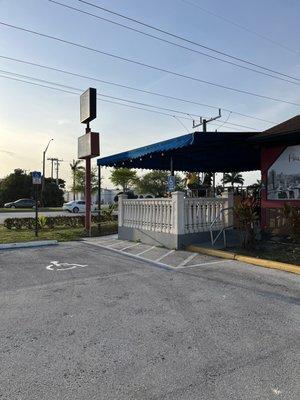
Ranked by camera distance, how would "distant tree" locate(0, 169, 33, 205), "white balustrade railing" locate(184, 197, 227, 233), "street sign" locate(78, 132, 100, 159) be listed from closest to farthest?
"white balustrade railing" locate(184, 197, 227, 233)
"street sign" locate(78, 132, 100, 159)
"distant tree" locate(0, 169, 33, 205)

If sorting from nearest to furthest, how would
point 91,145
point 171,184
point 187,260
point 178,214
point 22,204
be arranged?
point 187,260, point 178,214, point 171,184, point 91,145, point 22,204

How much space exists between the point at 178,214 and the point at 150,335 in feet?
21.7

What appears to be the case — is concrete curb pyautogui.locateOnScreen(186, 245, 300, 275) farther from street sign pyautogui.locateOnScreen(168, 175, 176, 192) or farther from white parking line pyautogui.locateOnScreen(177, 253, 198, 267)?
street sign pyautogui.locateOnScreen(168, 175, 176, 192)

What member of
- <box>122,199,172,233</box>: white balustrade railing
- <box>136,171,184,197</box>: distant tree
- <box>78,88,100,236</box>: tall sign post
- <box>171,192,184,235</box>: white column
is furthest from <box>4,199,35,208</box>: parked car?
<box>171,192,184,235</box>: white column

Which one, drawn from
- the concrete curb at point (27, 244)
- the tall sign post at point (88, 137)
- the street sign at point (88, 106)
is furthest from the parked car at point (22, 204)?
the concrete curb at point (27, 244)

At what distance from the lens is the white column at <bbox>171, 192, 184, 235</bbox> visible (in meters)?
11.2

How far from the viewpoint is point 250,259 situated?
9234 millimetres

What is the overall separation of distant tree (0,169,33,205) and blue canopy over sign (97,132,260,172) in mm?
49780

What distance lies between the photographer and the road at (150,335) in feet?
11.6

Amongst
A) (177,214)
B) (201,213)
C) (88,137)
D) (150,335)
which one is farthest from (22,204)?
(150,335)

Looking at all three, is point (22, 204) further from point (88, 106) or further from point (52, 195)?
point (88, 106)

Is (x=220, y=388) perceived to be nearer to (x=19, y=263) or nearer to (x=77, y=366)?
(x=77, y=366)

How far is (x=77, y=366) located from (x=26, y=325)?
60.4 inches

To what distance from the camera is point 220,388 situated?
3465mm
